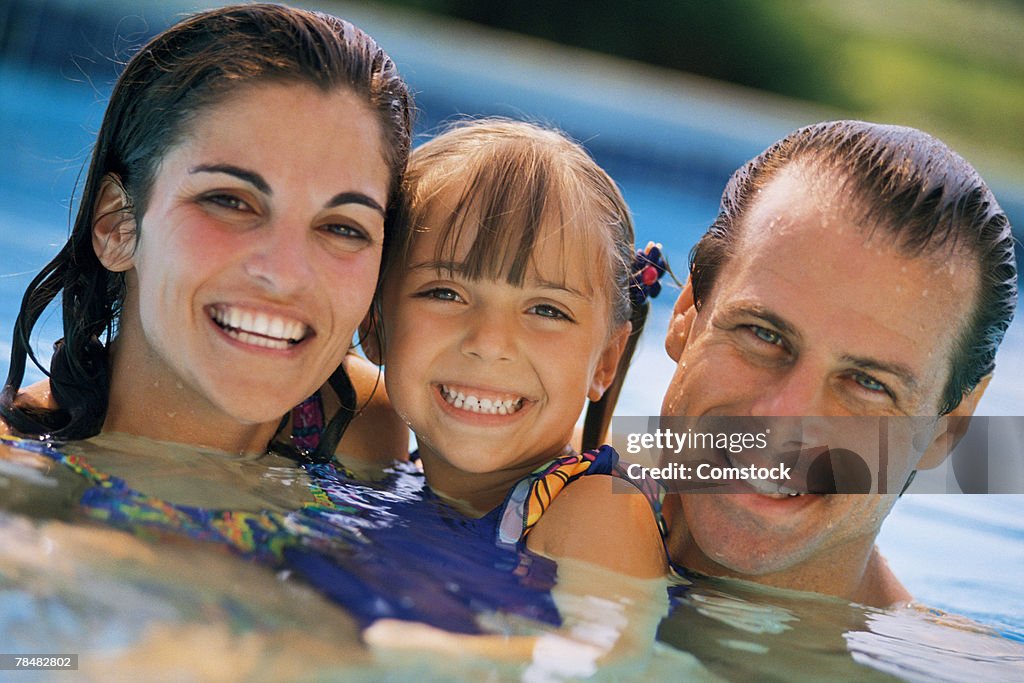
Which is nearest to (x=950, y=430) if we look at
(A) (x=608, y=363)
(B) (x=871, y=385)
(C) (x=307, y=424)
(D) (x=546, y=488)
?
(B) (x=871, y=385)

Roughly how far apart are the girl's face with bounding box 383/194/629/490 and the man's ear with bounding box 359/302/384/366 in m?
0.13

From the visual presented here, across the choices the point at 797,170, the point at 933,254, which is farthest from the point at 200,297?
the point at 933,254

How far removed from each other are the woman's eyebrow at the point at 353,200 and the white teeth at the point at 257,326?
32 centimetres

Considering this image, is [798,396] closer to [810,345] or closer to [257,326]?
[810,345]

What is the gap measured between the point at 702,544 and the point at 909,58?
55.7 feet

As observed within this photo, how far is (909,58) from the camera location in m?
18.0

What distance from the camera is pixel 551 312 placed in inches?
123

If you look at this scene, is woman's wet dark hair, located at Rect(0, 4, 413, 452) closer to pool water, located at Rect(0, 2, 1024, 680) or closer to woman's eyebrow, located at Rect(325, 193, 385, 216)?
woman's eyebrow, located at Rect(325, 193, 385, 216)

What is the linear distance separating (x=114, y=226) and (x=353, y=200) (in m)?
0.68

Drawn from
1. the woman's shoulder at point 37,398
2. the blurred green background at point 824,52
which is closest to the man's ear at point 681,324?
the woman's shoulder at point 37,398

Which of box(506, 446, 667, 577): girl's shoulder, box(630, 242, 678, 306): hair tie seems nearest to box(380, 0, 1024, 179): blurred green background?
box(630, 242, 678, 306): hair tie

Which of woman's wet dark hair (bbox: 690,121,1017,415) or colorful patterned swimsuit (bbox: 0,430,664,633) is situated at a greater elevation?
woman's wet dark hair (bbox: 690,121,1017,415)

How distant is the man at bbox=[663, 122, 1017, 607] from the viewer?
277 cm

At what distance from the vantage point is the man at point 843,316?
2766 millimetres
